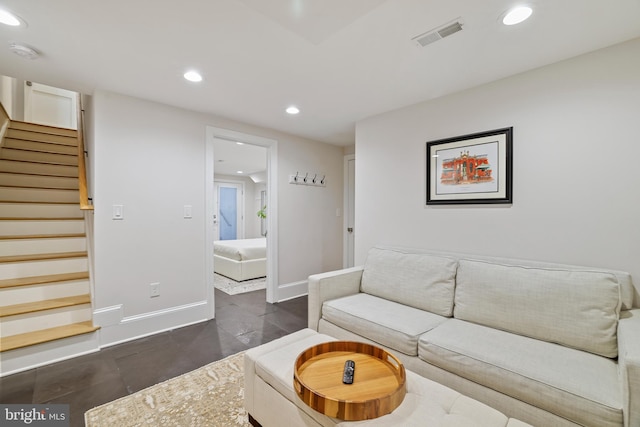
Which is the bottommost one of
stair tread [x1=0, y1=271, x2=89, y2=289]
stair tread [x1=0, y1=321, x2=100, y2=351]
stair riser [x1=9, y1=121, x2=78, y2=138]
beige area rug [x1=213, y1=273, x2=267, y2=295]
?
beige area rug [x1=213, y1=273, x2=267, y2=295]

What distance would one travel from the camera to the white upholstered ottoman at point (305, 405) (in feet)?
3.45

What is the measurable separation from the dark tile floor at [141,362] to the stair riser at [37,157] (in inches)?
114

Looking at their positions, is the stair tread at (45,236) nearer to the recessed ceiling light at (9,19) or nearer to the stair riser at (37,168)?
the stair riser at (37,168)

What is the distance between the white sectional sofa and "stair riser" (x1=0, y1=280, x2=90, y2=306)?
7.58 feet

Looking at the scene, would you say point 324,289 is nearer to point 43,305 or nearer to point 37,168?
point 43,305

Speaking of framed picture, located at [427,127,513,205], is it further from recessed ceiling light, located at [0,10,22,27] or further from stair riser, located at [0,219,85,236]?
stair riser, located at [0,219,85,236]

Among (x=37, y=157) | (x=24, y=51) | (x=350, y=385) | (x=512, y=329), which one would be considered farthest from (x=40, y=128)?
(x=512, y=329)

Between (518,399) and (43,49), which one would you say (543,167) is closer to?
(518,399)

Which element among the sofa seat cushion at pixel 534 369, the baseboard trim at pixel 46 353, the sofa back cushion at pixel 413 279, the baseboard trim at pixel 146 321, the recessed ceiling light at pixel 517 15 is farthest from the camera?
the baseboard trim at pixel 146 321

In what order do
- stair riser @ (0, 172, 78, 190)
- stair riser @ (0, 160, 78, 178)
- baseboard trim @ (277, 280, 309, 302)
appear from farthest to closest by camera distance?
baseboard trim @ (277, 280, 309, 302) → stair riser @ (0, 160, 78, 178) → stair riser @ (0, 172, 78, 190)

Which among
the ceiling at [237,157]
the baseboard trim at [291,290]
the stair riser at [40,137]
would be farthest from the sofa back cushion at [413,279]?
the stair riser at [40,137]

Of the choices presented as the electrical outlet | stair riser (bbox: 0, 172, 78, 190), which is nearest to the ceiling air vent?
the electrical outlet

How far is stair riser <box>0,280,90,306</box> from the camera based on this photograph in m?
2.39

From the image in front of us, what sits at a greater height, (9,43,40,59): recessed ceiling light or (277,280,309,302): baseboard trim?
(9,43,40,59): recessed ceiling light
